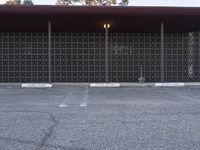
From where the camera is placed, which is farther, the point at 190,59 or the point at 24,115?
the point at 190,59

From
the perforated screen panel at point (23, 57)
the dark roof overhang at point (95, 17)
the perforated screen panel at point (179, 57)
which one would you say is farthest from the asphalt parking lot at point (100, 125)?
the perforated screen panel at point (179, 57)

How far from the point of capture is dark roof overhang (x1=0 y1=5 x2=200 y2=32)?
1725 cm

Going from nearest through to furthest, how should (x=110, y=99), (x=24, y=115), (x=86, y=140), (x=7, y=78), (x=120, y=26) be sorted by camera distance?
(x=86, y=140), (x=24, y=115), (x=110, y=99), (x=120, y=26), (x=7, y=78)

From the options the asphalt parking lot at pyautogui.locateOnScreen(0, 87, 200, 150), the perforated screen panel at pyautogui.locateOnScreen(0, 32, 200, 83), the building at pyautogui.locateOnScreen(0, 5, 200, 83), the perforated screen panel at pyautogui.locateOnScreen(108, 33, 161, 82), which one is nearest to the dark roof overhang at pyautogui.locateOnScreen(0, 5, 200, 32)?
the building at pyautogui.locateOnScreen(0, 5, 200, 83)

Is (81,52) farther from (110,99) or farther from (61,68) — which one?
(110,99)

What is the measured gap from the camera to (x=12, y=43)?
23281 mm

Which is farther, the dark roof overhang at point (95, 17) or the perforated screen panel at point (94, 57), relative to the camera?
the perforated screen panel at point (94, 57)

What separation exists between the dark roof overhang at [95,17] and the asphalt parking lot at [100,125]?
592 cm

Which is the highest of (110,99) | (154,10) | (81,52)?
(154,10)

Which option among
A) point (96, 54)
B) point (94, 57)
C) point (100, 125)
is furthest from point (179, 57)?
point (100, 125)

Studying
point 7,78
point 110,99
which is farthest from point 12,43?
point 110,99

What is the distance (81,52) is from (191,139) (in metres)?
16.9

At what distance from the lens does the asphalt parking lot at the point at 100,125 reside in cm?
666

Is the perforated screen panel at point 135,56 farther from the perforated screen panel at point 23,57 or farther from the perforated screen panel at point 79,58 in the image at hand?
the perforated screen panel at point 23,57
